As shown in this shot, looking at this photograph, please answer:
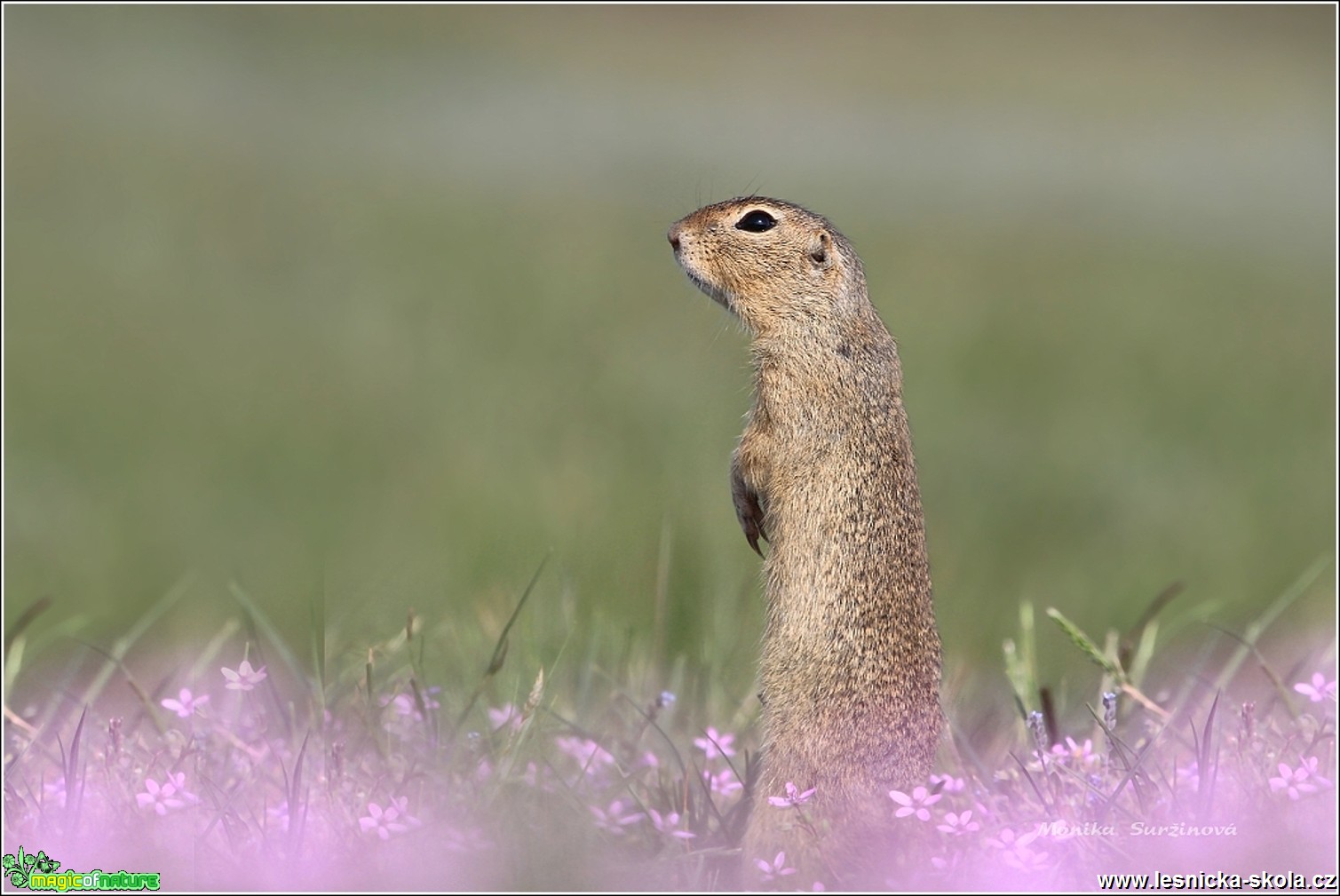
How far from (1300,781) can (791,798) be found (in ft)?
3.64

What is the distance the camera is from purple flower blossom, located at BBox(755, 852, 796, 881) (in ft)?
9.79

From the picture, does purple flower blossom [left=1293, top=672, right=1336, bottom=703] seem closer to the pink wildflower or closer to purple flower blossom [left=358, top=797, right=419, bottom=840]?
purple flower blossom [left=358, top=797, right=419, bottom=840]

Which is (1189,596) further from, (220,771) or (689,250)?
(220,771)

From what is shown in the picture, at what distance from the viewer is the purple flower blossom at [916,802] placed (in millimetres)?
3029

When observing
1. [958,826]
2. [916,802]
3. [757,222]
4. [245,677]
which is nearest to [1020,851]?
[958,826]

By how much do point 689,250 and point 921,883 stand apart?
5.74ft

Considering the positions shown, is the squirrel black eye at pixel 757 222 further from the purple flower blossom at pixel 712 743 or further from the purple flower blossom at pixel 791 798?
the purple flower blossom at pixel 791 798

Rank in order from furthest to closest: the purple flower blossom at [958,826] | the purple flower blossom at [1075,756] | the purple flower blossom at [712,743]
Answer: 1. the purple flower blossom at [712,743]
2. the purple flower blossom at [1075,756]
3. the purple flower blossom at [958,826]

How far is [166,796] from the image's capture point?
9.84 ft

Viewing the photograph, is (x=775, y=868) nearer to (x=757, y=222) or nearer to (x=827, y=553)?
(x=827, y=553)

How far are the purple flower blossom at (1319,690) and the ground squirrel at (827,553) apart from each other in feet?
2.88

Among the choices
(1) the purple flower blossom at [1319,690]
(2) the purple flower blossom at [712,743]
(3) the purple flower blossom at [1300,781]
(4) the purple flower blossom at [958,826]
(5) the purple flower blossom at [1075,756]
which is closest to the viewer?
(4) the purple flower blossom at [958,826]

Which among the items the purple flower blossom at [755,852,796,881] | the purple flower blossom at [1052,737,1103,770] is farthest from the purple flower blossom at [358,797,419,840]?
the purple flower blossom at [1052,737,1103,770]

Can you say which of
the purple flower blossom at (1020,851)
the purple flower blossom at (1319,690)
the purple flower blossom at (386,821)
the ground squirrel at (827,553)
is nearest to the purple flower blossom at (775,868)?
the ground squirrel at (827,553)
